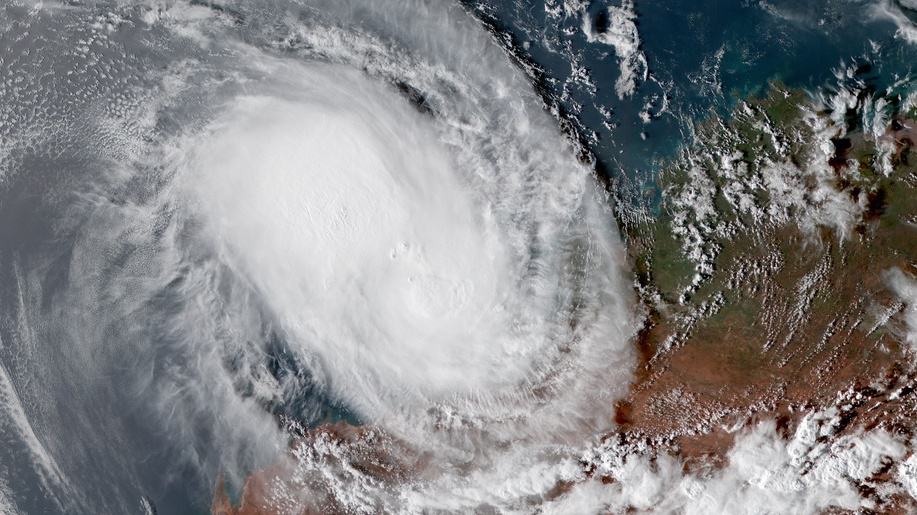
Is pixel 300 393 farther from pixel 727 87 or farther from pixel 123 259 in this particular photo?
pixel 727 87

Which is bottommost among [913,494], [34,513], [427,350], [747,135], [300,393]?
[34,513]

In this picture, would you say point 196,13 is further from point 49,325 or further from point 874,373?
point 874,373

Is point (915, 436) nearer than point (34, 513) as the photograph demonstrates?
Yes

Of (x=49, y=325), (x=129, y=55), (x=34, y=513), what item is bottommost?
(x=34, y=513)

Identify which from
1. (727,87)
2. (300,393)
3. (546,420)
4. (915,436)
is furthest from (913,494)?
(300,393)

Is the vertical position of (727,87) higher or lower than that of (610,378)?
higher

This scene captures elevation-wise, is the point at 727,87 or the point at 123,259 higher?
the point at 727,87

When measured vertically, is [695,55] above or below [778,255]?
above

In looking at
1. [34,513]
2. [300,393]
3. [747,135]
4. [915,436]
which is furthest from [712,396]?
[34,513]
